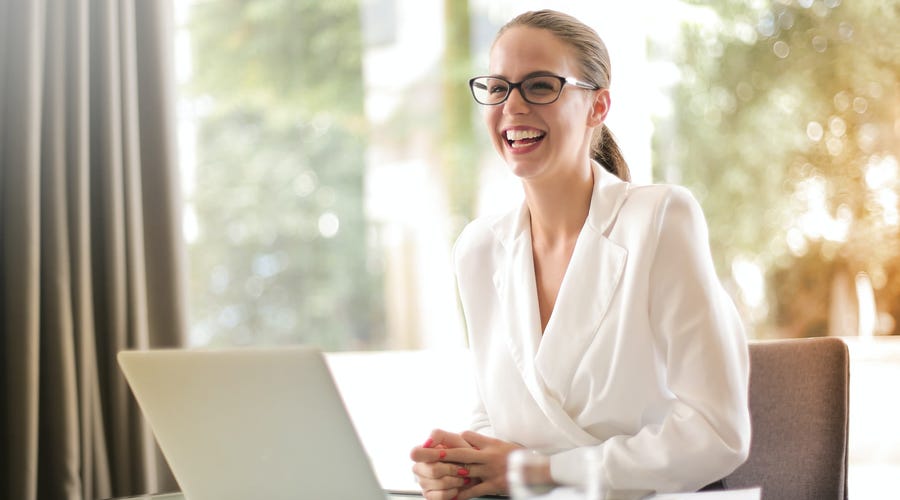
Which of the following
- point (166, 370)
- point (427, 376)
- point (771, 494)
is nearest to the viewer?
point (166, 370)

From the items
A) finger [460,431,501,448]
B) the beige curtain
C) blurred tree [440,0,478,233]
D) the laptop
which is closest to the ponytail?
finger [460,431,501,448]

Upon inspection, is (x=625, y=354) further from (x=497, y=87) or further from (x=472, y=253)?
(x=497, y=87)

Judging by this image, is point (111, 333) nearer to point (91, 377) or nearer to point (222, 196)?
point (91, 377)

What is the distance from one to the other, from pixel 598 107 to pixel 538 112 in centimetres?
15

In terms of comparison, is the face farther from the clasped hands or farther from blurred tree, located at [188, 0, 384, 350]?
blurred tree, located at [188, 0, 384, 350]

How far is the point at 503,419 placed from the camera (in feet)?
5.56

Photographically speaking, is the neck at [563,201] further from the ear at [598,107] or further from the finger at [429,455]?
the finger at [429,455]

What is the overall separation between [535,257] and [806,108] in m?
1.74

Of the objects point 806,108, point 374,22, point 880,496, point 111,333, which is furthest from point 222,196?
point 880,496

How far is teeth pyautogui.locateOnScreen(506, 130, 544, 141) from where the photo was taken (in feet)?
5.64

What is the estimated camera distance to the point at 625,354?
1.56m

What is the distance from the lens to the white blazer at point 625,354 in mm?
1443

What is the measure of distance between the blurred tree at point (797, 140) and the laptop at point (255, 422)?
2.41m

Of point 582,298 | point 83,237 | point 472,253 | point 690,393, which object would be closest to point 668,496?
point 690,393
